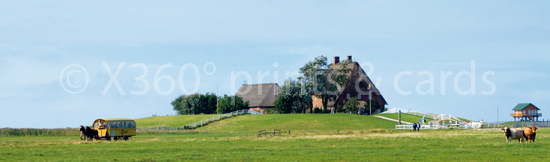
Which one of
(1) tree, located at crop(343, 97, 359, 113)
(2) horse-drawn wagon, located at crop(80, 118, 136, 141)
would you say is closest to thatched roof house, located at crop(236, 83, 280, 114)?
(1) tree, located at crop(343, 97, 359, 113)

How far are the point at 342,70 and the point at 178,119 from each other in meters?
35.8

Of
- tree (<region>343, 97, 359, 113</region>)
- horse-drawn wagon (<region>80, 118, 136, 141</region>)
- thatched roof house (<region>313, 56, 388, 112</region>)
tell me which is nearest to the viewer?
horse-drawn wagon (<region>80, 118, 136, 141</region>)

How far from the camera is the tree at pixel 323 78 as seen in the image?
4345 inches

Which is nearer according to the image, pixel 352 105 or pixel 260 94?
pixel 352 105

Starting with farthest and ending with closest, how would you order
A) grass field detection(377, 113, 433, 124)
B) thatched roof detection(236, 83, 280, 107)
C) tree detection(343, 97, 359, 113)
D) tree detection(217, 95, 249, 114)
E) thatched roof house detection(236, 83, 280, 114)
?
thatched roof detection(236, 83, 280, 107) < thatched roof house detection(236, 83, 280, 114) < tree detection(217, 95, 249, 114) < tree detection(343, 97, 359, 113) < grass field detection(377, 113, 433, 124)

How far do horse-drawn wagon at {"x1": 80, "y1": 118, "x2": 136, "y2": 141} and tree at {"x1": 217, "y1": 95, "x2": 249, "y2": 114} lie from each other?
65.9m

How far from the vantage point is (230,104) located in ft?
396

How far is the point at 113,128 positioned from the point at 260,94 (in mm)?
76252

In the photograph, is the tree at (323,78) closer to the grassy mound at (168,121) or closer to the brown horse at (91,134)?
the grassy mound at (168,121)

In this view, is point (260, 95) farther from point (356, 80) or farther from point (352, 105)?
point (352, 105)

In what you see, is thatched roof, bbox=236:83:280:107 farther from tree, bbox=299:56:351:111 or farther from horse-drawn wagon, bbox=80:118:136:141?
horse-drawn wagon, bbox=80:118:136:141

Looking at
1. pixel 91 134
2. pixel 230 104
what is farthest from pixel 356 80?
pixel 91 134

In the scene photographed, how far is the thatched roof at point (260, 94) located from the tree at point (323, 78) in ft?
46.0

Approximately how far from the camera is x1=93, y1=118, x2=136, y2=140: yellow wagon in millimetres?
52281
